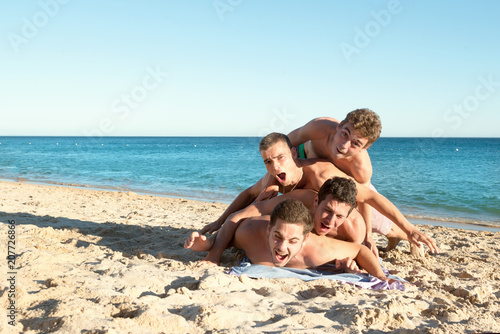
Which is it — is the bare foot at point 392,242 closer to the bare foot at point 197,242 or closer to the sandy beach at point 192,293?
the sandy beach at point 192,293

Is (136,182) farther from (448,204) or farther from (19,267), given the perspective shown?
(19,267)

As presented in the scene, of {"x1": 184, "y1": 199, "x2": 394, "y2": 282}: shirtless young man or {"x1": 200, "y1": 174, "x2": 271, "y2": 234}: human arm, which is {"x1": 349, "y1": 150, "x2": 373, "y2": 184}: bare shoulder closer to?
{"x1": 184, "y1": 199, "x2": 394, "y2": 282}: shirtless young man

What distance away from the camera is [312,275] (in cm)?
381

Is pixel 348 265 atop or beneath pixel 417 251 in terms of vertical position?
atop

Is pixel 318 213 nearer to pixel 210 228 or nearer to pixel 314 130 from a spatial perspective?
pixel 314 130

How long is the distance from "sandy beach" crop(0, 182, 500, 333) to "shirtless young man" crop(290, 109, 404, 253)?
19.7 inches

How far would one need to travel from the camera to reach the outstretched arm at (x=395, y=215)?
3.65 metres

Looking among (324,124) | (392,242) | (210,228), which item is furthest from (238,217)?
(392,242)

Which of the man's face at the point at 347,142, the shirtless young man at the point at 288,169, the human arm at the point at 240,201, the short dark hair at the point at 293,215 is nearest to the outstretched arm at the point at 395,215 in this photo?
the shirtless young man at the point at 288,169

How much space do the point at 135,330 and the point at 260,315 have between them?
0.84 meters

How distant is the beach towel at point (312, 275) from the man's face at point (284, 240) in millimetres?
120

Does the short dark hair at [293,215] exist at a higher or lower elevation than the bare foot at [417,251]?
higher

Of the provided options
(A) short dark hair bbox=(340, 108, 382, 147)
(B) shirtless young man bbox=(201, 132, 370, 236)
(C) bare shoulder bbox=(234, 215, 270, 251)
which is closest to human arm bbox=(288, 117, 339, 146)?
(B) shirtless young man bbox=(201, 132, 370, 236)

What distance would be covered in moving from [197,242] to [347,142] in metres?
1.83
